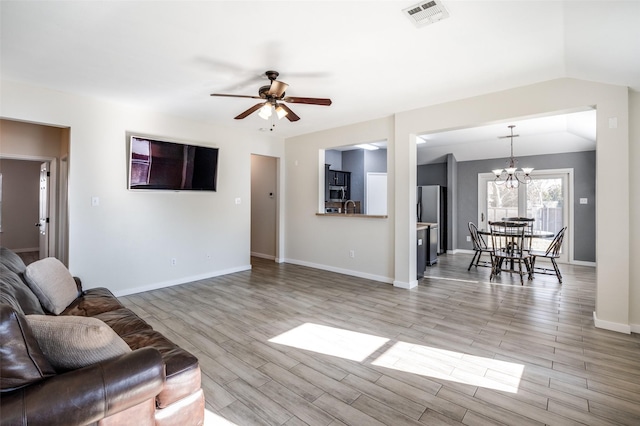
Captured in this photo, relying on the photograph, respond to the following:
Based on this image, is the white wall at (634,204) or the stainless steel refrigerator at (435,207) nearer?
the white wall at (634,204)

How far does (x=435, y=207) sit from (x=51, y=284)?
23.7 ft

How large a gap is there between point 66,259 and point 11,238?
19.1 ft

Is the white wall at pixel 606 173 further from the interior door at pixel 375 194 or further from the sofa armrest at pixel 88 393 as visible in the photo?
the interior door at pixel 375 194

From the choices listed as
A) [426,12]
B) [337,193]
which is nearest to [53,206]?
[337,193]

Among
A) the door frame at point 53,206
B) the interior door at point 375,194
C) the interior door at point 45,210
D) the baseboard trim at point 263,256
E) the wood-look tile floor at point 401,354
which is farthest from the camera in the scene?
the interior door at point 375,194

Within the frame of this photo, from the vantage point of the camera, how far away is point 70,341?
123 cm

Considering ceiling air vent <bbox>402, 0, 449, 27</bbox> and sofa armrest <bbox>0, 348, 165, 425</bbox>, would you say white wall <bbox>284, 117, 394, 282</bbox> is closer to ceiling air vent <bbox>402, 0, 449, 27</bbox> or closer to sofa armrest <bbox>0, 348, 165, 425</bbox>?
ceiling air vent <bbox>402, 0, 449, 27</bbox>

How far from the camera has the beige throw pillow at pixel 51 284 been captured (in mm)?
2268

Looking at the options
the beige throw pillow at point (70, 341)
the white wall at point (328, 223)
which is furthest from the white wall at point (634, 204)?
the beige throw pillow at point (70, 341)

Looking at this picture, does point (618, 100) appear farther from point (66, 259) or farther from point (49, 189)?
point (49, 189)

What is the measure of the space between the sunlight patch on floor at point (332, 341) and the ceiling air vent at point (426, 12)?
2611mm

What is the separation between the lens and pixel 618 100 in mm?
2967

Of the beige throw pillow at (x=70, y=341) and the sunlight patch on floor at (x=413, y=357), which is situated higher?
the beige throw pillow at (x=70, y=341)

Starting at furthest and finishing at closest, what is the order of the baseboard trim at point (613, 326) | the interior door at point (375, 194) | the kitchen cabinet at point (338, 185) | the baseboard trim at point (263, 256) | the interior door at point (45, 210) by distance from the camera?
1. the interior door at point (375, 194)
2. the kitchen cabinet at point (338, 185)
3. the baseboard trim at point (263, 256)
4. the interior door at point (45, 210)
5. the baseboard trim at point (613, 326)
